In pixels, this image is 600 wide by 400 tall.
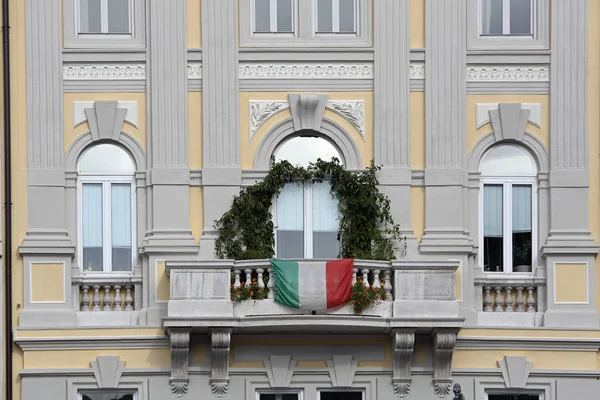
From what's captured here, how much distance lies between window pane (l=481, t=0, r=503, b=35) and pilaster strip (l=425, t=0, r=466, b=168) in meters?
0.67

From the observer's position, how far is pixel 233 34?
37.8 metres

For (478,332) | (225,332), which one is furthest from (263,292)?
(478,332)

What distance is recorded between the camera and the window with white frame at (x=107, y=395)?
37.0m

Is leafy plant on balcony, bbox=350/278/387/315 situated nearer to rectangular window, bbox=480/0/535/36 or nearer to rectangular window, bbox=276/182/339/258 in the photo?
rectangular window, bbox=276/182/339/258

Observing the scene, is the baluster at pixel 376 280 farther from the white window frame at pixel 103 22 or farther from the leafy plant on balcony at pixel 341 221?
the white window frame at pixel 103 22

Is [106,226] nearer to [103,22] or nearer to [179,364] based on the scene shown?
[179,364]

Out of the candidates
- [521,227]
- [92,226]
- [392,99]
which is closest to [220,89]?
[392,99]

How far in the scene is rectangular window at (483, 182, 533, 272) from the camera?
37938 millimetres

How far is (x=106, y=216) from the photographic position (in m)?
37.8

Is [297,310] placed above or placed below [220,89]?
below

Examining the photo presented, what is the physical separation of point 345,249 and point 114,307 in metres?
4.74

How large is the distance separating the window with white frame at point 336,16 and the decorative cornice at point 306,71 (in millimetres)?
789

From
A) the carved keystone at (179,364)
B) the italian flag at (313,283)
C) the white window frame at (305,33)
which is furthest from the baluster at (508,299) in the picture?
the carved keystone at (179,364)

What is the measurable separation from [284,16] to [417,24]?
8.87 ft
